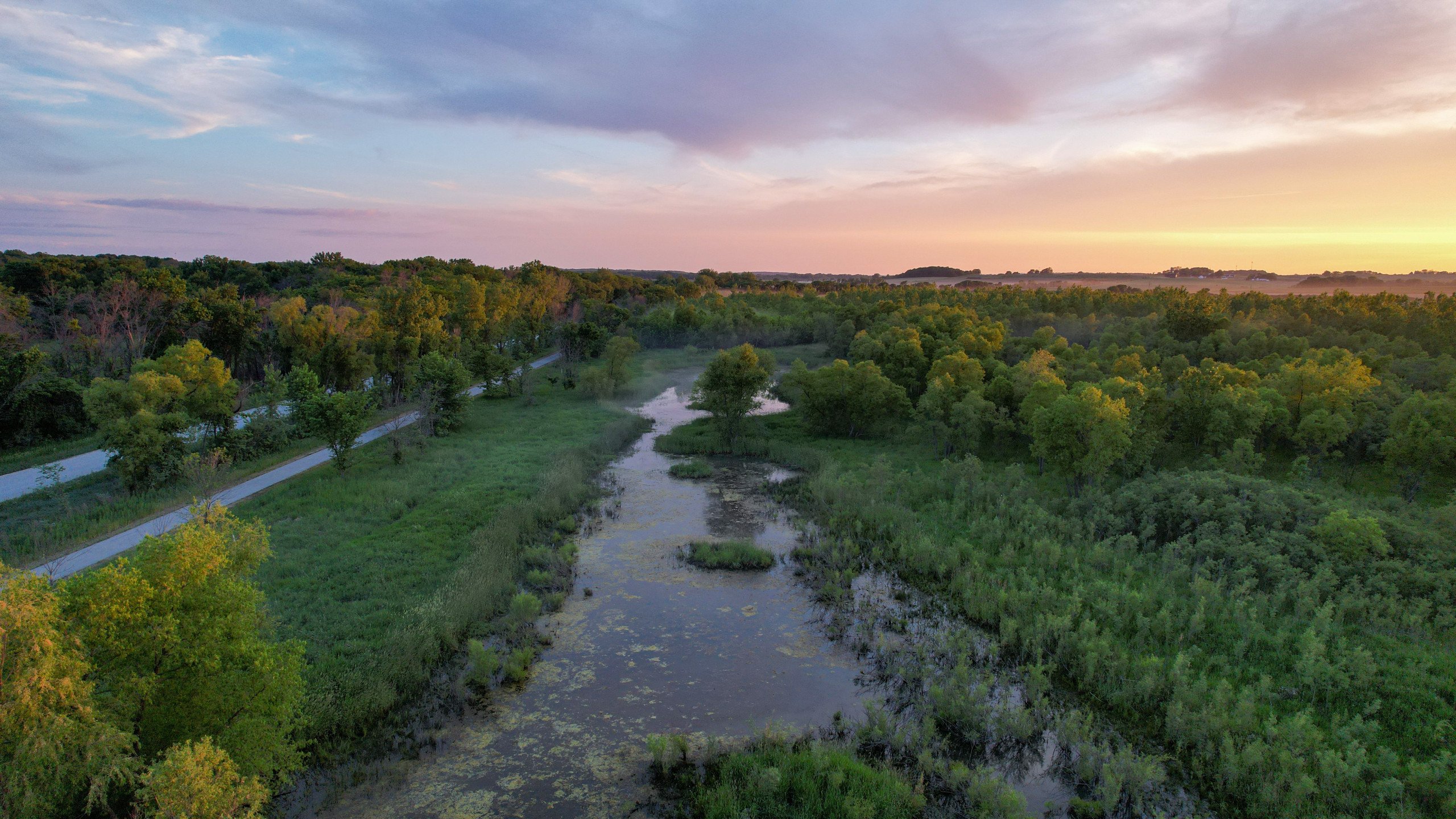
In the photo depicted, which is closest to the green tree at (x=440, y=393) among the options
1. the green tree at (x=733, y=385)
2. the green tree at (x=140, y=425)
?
the green tree at (x=140, y=425)

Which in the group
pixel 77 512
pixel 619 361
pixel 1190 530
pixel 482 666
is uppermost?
pixel 619 361

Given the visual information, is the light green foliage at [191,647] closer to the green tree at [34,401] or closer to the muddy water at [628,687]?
the muddy water at [628,687]

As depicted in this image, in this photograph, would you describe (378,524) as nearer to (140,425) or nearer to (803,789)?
(140,425)

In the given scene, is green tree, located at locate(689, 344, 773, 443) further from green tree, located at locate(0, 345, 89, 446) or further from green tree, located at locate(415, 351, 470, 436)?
green tree, located at locate(0, 345, 89, 446)

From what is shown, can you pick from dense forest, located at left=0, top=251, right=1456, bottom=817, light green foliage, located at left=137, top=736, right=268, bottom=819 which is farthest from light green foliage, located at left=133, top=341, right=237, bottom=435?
light green foliage, located at left=137, top=736, right=268, bottom=819

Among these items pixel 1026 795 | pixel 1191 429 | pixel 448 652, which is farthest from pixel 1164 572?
pixel 448 652

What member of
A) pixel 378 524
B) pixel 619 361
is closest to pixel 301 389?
pixel 378 524
